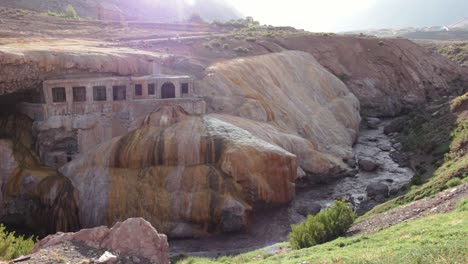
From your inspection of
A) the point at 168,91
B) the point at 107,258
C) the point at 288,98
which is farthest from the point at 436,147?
the point at 107,258

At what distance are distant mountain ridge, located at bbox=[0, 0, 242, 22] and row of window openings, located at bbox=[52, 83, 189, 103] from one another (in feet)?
207

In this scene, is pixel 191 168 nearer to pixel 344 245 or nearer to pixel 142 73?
pixel 142 73

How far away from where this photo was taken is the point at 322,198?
33.0m

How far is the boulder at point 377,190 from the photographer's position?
105 ft

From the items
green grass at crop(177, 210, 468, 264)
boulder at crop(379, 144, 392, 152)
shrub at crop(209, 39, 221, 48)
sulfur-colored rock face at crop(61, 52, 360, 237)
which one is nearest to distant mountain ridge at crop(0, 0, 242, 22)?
shrub at crop(209, 39, 221, 48)

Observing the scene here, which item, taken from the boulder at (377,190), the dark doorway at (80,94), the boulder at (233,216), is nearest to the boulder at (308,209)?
the boulder at (377,190)

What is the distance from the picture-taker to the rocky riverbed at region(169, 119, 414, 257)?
26734mm

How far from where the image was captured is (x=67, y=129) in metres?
31.4

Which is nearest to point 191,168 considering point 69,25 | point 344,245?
point 344,245

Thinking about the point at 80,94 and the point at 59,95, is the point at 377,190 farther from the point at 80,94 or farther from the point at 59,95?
the point at 59,95

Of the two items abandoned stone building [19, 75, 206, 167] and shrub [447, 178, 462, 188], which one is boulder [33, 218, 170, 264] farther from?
abandoned stone building [19, 75, 206, 167]

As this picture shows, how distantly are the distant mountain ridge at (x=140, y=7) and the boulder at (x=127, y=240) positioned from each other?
81.7m

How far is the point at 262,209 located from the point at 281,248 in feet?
29.9

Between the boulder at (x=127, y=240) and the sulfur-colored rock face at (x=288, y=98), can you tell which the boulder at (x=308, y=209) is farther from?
the boulder at (x=127, y=240)
